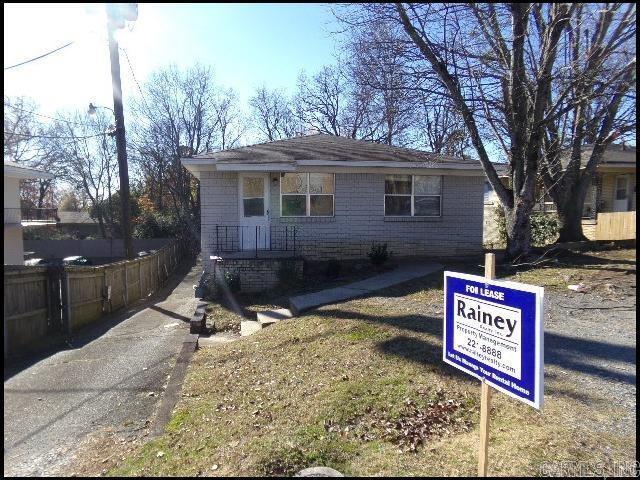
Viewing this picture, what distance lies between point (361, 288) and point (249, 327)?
296 centimetres

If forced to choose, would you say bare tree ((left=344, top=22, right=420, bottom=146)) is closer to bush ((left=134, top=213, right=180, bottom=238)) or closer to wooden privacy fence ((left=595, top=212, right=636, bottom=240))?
wooden privacy fence ((left=595, top=212, right=636, bottom=240))

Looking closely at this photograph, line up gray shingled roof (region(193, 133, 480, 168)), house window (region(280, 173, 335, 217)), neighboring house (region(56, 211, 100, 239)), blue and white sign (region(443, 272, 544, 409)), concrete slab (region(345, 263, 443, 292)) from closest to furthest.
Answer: blue and white sign (region(443, 272, 544, 409)) < concrete slab (region(345, 263, 443, 292)) < gray shingled roof (region(193, 133, 480, 168)) < house window (region(280, 173, 335, 217)) < neighboring house (region(56, 211, 100, 239))

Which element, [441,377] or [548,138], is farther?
[548,138]

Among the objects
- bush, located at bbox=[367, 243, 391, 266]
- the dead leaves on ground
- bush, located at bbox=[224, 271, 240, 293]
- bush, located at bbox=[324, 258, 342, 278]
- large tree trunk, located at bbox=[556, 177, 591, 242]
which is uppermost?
large tree trunk, located at bbox=[556, 177, 591, 242]

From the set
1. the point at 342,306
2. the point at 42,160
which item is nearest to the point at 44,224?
the point at 42,160

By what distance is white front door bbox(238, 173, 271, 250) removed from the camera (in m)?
13.6

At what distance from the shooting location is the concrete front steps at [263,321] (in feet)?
28.3

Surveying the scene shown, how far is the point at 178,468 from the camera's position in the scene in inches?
136

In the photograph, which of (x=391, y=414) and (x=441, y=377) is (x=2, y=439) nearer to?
(x=391, y=414)

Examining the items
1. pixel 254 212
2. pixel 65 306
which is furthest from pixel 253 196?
pixel 65 306

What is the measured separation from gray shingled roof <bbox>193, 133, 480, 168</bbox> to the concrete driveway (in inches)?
225

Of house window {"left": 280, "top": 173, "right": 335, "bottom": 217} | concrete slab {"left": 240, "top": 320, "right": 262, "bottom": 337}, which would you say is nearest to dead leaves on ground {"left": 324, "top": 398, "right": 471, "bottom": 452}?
concrete slab {"left": 240, "top": 320, "right": 262, "bottom": 337}

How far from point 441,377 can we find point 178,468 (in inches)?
110

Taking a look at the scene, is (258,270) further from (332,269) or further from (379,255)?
(379,255)
